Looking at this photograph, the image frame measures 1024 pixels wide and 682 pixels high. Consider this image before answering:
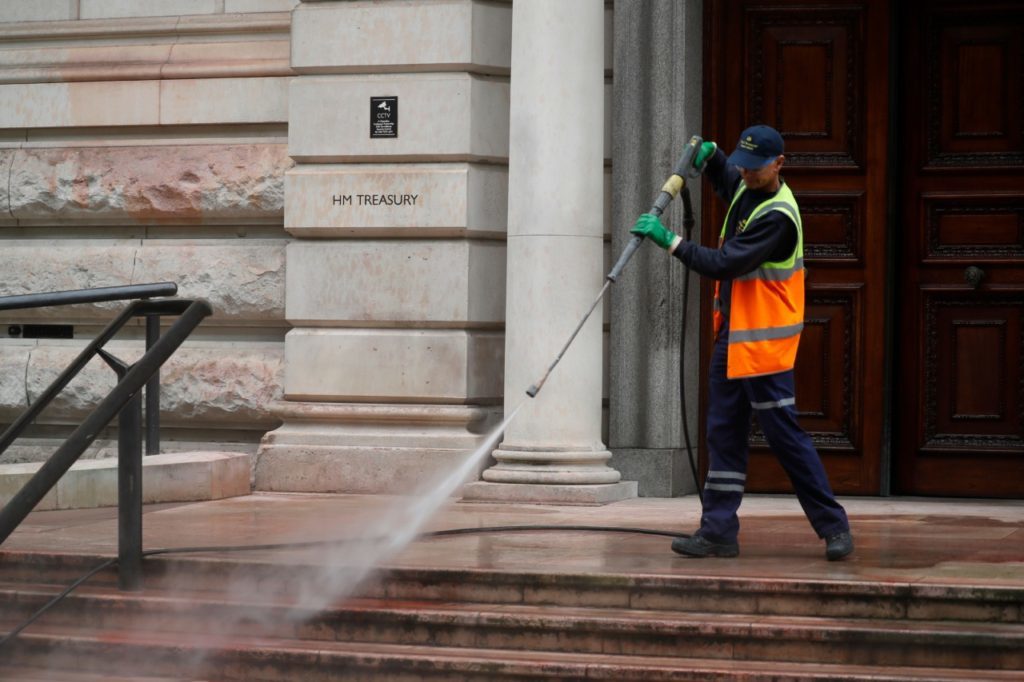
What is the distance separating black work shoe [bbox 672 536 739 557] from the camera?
7.34 m

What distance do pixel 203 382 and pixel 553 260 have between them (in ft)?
8.36

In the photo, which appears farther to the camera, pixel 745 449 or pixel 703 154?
pixel 703 154

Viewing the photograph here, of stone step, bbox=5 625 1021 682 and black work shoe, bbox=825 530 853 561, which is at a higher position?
black work shoe, bbox=825 530 853 561

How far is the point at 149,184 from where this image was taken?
11188 millimetres

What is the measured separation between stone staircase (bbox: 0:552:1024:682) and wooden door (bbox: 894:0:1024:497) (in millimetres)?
4260

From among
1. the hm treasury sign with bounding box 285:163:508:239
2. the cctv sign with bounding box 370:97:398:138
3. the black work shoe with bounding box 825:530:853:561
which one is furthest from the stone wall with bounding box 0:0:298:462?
the black work shoe with bounding box 825:530:853:561

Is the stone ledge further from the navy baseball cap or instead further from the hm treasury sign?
the navy baseball cap

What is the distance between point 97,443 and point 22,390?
60 centimetres

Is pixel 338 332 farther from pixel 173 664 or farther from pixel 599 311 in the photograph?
pixel 173 664

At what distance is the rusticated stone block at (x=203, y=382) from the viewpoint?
36.0 ft

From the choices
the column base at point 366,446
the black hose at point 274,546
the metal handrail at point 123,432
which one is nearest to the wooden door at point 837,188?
the column base at point 366,446

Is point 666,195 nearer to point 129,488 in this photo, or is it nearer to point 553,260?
point 129,488

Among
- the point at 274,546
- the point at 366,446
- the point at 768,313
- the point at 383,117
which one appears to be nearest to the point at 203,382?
the point at 366,446

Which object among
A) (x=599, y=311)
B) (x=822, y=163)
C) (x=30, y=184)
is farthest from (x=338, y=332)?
(x=822, y=163)
